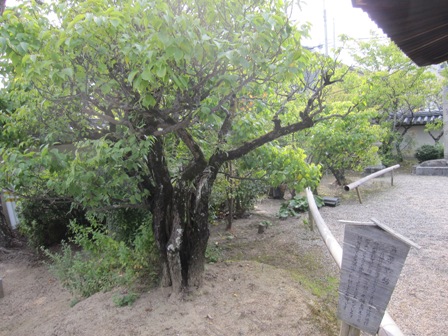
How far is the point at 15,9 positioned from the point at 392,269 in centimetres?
342

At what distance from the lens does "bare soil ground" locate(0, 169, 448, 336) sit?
3.13 m

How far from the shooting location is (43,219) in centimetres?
670

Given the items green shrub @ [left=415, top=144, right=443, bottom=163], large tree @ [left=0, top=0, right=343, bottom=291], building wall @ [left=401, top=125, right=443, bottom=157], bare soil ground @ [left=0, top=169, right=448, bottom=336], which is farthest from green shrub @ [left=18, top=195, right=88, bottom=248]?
building wall @ [left=401, top=125, right=443, bottom=157]

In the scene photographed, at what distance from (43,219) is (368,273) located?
6413 millimetres

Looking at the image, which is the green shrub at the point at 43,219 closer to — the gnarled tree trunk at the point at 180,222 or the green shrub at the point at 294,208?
the gnarled tree trunk at the point at 180,222

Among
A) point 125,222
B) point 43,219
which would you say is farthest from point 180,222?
point 43,219

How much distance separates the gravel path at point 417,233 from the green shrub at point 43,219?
17.9ft

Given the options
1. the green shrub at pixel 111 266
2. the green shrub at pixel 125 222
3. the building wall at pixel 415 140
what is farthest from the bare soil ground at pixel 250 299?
the building wall at pixel 415 140

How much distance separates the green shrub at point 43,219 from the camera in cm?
663

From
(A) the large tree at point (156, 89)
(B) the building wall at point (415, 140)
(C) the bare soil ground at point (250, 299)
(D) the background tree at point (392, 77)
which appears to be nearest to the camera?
(A) the large tree at point (156, 89)

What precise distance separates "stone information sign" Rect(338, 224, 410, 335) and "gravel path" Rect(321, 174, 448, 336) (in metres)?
1.18

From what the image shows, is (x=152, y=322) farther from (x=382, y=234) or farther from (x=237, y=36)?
(x=237, y=36)

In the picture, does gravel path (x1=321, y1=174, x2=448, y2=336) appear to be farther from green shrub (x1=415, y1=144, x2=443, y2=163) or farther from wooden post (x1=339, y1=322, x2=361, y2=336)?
green shrub (x1=415, y1=144, x2=443, y2=163)

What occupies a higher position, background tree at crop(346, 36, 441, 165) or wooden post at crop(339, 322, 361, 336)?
background tree at crop(346, 36, 441, 165)
